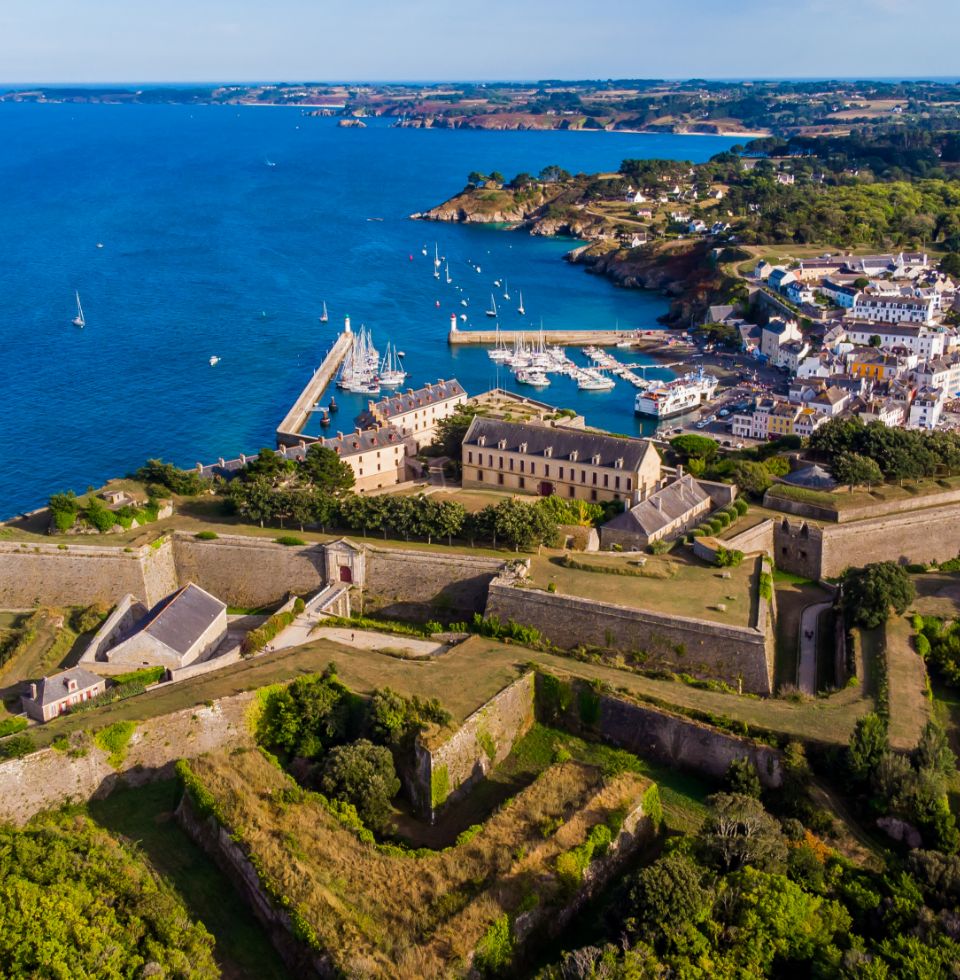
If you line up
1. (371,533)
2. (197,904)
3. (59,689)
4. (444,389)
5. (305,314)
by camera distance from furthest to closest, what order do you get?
(305,314) → (444,389) → (371,533) → (59,689) → (197,904)

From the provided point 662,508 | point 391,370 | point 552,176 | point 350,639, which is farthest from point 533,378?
point 552,176

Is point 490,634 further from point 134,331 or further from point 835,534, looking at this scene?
point 134,331

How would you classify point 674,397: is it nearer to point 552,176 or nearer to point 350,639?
point 350,639

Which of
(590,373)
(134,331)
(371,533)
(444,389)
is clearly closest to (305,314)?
(134,331)

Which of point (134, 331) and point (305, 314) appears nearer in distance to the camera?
point (134, 331)

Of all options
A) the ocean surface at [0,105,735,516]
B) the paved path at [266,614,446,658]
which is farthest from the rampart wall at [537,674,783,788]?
the ocean surface at [0,105,735,516]

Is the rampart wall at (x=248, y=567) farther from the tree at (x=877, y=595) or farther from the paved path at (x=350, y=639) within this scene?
the tree at (x=877, y=595)

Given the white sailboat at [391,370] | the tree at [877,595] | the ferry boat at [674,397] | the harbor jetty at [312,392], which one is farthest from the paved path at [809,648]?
the white sailboat at [391,370]
